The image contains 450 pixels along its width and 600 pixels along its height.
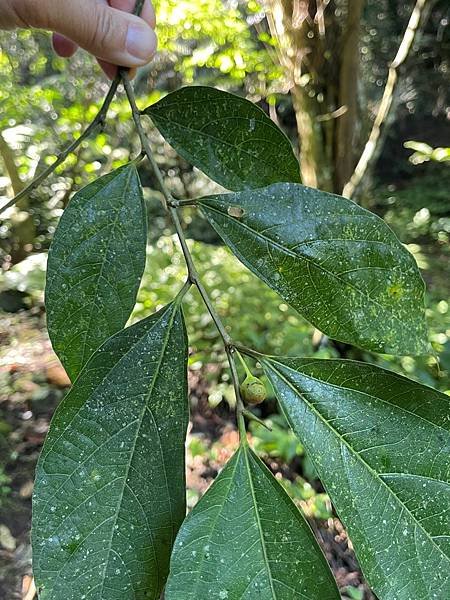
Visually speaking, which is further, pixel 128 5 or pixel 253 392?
pixel 128 5

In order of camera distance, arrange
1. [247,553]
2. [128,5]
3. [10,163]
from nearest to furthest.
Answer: [247,553] → [128,5] → [10,163]

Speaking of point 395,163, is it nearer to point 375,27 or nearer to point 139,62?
point 375,27

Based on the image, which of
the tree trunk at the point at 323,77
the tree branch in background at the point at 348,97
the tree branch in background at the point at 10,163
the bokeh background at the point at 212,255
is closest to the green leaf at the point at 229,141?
the bokeh background at the point at 212,255

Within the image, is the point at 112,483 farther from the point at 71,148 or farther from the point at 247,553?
the point at 71,148

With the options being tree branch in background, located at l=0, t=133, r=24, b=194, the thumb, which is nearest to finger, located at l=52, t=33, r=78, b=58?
the thumb

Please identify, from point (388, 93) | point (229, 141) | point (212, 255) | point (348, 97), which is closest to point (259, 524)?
point (229, 141)

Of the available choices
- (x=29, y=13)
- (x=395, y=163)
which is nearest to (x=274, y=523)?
(x=29, y=13)
